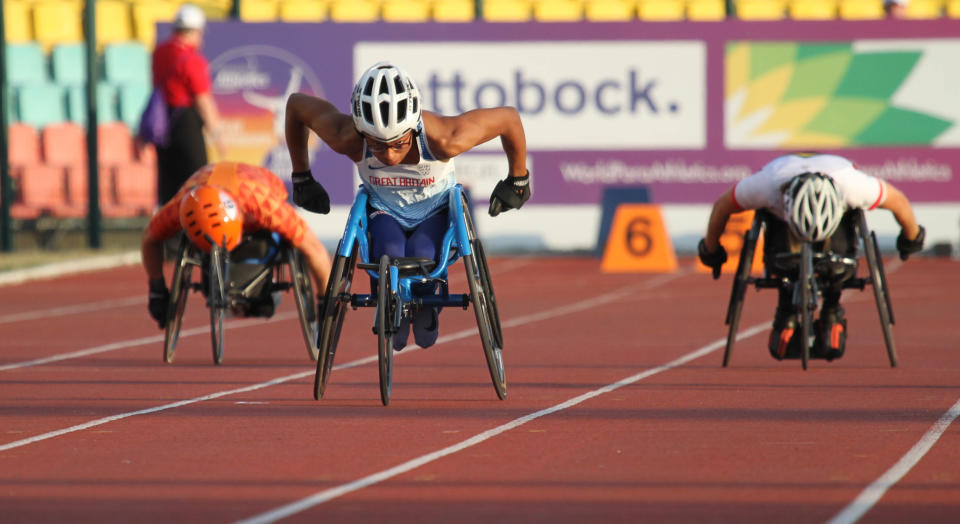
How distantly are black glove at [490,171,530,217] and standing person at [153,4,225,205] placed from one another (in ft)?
25.9

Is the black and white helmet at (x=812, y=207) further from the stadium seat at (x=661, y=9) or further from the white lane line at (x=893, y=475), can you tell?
the stadium seat at (x=661, y=9)

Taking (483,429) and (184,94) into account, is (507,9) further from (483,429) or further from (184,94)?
(483,429)

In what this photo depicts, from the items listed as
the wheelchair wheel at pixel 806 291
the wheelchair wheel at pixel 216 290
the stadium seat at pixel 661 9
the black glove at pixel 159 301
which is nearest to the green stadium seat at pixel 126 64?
the stadium seat at pixel 661 9

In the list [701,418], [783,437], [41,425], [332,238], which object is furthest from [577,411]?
[332,238]

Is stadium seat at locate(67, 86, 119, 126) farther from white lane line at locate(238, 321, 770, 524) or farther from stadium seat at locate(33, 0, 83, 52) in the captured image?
white lane line at locate(238, 321, 770, 524)

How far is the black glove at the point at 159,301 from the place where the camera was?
11227 millimetres

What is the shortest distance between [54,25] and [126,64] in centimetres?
196

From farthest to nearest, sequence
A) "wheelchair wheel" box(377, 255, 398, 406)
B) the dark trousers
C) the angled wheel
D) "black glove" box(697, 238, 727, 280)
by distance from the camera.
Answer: the dark trousers < "black glove" box(697, 238, 727, 280) < the angled wheel < "wheelchair wheel" box(377, 255, 398, 406)

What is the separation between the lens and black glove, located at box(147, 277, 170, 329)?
1123 cm

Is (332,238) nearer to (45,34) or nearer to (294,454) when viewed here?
(45,34)

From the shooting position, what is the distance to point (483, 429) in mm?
8070

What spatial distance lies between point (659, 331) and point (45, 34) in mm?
15911

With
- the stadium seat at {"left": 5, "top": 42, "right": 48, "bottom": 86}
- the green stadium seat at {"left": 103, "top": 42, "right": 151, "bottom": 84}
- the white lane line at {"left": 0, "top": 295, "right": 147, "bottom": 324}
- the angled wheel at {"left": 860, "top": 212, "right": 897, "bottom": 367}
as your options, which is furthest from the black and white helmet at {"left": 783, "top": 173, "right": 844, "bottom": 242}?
the stadium seat at {"left": 5, "top": 42, "right": 48, "bottom": 86}

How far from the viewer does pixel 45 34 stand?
2692cm
